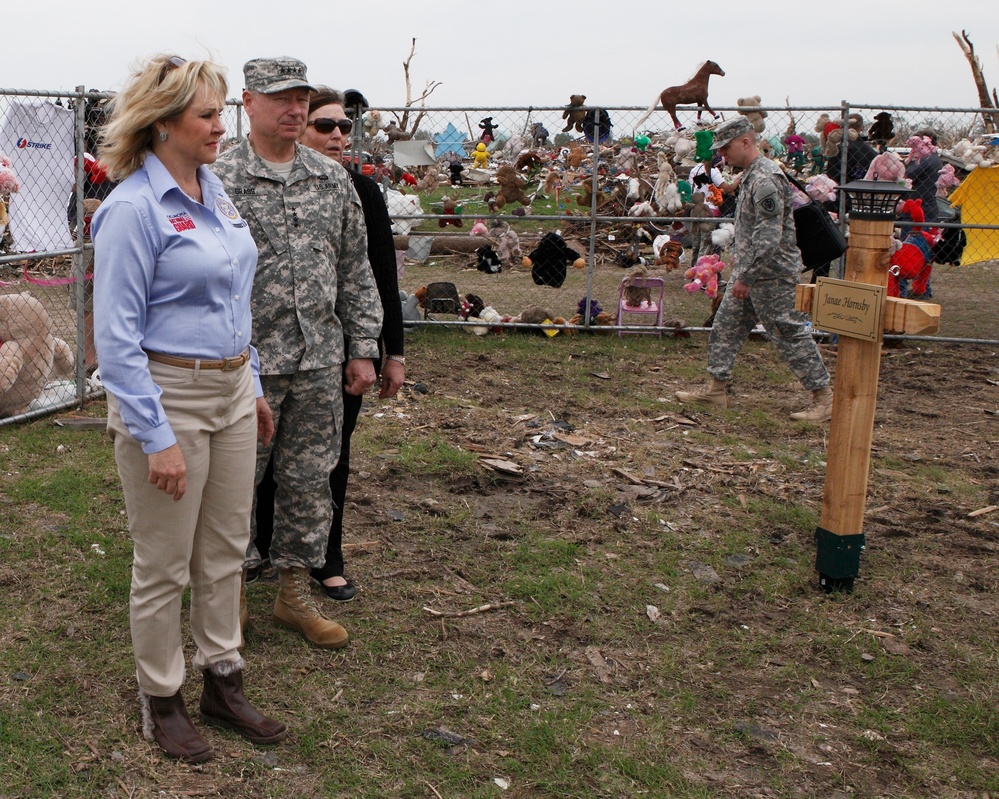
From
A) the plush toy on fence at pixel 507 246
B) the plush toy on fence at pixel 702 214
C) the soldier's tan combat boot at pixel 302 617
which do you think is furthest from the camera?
the plush toy on fence at pixel 507 246

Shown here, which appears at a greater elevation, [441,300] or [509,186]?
[509,186]

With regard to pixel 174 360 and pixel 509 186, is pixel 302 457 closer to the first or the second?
pixel 174 360

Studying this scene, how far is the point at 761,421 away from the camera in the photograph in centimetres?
728

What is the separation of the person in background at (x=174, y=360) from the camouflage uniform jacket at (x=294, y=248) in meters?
0.39

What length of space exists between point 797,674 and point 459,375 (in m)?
5.00

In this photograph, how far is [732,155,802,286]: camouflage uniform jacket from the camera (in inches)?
270

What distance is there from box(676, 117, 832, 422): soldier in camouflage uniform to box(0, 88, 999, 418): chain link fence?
207 cm

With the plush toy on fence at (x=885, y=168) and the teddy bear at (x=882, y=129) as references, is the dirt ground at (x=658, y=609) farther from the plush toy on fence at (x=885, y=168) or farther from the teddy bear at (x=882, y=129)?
the teddy bear at (x=882, y=129)

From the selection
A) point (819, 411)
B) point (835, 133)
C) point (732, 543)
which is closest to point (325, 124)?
point (732, 543)

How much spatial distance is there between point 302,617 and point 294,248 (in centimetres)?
140

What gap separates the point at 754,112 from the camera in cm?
964

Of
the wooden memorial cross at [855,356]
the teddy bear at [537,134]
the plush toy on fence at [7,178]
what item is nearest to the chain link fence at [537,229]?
the plush toy on fence at [7,178]

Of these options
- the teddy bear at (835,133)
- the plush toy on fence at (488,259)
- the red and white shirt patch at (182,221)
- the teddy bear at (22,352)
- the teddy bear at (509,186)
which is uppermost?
the teddy bear at (835,133)

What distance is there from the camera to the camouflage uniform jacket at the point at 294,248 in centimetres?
345
